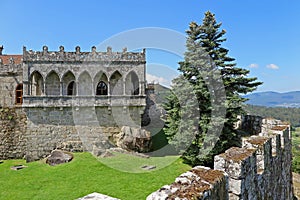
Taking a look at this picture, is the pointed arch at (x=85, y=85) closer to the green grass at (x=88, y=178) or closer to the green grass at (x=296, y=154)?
the green grass at (x=88, y=178)

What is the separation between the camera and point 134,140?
1916 cm

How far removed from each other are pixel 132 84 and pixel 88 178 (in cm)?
942

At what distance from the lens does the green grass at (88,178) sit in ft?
41.7

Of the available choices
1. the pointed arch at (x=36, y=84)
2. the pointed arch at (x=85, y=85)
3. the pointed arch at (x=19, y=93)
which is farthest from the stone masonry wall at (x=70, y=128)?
the pointed arch at (x=19, y=93)

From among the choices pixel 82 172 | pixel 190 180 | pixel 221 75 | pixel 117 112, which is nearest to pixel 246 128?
pixel 221 75

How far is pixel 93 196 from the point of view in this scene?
2.75 meters

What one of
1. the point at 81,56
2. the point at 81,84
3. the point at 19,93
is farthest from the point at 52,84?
the point at 19,93

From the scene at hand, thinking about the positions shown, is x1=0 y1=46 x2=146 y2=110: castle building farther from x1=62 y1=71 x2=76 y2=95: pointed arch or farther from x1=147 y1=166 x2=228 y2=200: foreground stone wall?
x1=147 y1=166 x2=228 y2=200: foreground stone wall

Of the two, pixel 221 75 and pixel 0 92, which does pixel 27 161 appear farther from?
pixel 221 75

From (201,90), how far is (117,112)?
8.06m

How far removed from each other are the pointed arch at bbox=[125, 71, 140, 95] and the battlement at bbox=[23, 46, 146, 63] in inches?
60.5

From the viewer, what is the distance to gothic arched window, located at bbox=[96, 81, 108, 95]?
69.2 ft

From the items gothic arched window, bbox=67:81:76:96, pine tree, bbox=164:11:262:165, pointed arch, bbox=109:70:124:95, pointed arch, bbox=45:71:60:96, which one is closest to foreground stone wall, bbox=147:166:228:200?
pine tree, bbox=164:11:262:165

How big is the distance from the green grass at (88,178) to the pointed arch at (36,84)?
6.23 metres
